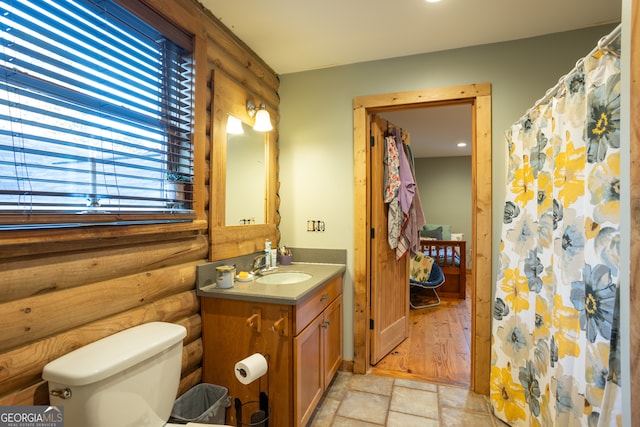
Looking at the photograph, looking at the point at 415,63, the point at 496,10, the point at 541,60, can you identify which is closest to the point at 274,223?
the point at 415,63

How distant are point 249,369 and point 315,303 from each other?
57 centimetres

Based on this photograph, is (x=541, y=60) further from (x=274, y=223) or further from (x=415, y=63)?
(x=274, y=223)

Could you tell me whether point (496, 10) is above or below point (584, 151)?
above

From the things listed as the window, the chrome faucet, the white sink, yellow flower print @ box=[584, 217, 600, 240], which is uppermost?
the window

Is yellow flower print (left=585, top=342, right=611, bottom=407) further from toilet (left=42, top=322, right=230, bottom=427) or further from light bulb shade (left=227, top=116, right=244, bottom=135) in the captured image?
light bulb shade (left=227, top=116, right=244, bottom=135)

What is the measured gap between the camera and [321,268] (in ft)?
7.60

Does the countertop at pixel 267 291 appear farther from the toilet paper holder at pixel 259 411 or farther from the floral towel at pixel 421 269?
the floral towel at pixel 421 269

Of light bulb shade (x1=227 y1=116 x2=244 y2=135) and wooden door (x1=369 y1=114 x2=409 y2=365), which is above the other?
light bulb shade (x1=227 y1=116 x2=244 y2=135)

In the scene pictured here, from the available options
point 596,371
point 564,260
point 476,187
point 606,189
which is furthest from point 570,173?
point 476,187

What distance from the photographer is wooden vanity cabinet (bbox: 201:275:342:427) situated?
1.55 meters

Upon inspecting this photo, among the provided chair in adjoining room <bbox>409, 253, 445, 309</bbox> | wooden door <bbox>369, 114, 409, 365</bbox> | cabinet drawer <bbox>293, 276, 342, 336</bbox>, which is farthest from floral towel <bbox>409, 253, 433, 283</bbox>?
cabinet drawer <bbox>293, 276, 342, 336</bbox>

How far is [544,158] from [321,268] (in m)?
1.55

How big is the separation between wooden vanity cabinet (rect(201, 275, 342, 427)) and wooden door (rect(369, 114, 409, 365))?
85cm

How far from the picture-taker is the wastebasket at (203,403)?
144 cm
